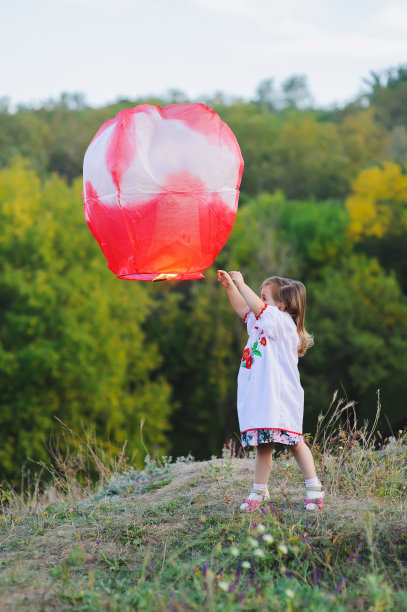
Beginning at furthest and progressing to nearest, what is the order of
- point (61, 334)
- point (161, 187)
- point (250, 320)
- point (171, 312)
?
point (171, 312)
point (61, 334)
point (250, 320)
point (161, 187)

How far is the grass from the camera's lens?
309cm

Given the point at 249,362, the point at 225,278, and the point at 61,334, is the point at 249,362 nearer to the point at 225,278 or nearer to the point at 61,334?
the point at 225,278

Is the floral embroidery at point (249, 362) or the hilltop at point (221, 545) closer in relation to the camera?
the hilltop at point (221, 545)

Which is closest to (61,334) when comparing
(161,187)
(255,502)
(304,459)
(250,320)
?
(250,320)

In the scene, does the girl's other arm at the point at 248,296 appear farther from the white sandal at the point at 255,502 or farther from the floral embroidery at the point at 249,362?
Result: the white sandal at the point at 255,502

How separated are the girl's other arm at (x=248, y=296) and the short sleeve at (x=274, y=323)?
3 centimetres

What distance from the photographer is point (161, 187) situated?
11.7ft

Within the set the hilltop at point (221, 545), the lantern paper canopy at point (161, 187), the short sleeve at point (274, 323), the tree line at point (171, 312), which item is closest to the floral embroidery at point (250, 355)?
the short sleeve at point (274, 323)

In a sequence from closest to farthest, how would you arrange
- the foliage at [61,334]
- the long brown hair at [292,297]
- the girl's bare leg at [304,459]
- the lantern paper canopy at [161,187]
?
the lantern paper canopy at [161,187], the girl's bare leg at [304,459], the long brown hair at [292,297], the foliage at [61,334]

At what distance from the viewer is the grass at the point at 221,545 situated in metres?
3.09

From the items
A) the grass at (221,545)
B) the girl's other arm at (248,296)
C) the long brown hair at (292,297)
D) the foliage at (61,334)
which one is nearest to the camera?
the grass at (221,545)

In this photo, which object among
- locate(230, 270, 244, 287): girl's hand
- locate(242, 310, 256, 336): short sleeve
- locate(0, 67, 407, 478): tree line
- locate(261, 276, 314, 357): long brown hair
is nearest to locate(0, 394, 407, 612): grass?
locate(261, 276, 314, 357): long brown hair

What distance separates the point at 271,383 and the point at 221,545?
91cm

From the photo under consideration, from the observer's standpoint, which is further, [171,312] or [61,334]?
[171,312]
